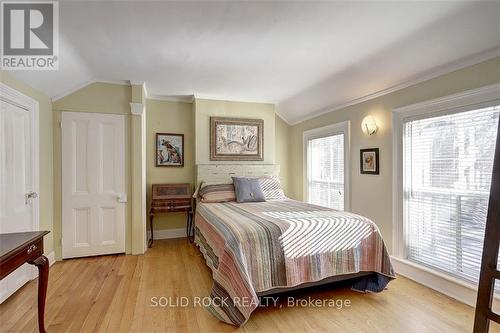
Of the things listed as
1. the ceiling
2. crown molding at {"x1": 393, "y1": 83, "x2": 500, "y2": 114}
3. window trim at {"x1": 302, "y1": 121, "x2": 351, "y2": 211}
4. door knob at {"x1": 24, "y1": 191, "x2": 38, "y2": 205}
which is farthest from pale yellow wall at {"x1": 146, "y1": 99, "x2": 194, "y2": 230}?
crown molding at {"x1": 393, "y1": 83, "x2": 500, "y2": 114}

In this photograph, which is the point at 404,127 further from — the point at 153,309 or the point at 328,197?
the point at 153,309

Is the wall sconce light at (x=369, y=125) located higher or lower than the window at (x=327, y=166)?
higher

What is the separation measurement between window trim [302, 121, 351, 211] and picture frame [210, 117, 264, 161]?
0.85 m

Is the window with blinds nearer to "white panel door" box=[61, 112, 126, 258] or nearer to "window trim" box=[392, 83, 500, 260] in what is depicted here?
"window trim" box=[392, 83, 500, 260]

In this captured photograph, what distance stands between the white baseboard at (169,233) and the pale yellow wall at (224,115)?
126 cm

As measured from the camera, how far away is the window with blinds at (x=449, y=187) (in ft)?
7.23

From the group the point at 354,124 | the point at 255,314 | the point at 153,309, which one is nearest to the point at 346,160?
the point at 354,124

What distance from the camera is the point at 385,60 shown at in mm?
2629

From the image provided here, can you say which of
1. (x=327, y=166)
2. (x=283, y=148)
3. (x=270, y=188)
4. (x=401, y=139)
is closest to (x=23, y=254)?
(x=270, y=188)

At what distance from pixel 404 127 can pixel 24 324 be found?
13.1 feet

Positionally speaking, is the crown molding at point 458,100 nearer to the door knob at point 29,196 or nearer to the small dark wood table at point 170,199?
the small dark wood table at point 170,199

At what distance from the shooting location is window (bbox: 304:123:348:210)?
392 centimetres

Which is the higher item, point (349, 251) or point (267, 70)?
point (267, 70)

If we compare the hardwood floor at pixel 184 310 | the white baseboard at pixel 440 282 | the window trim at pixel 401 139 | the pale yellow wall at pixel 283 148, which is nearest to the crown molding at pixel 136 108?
the hardwood floor at pixel 184 310
